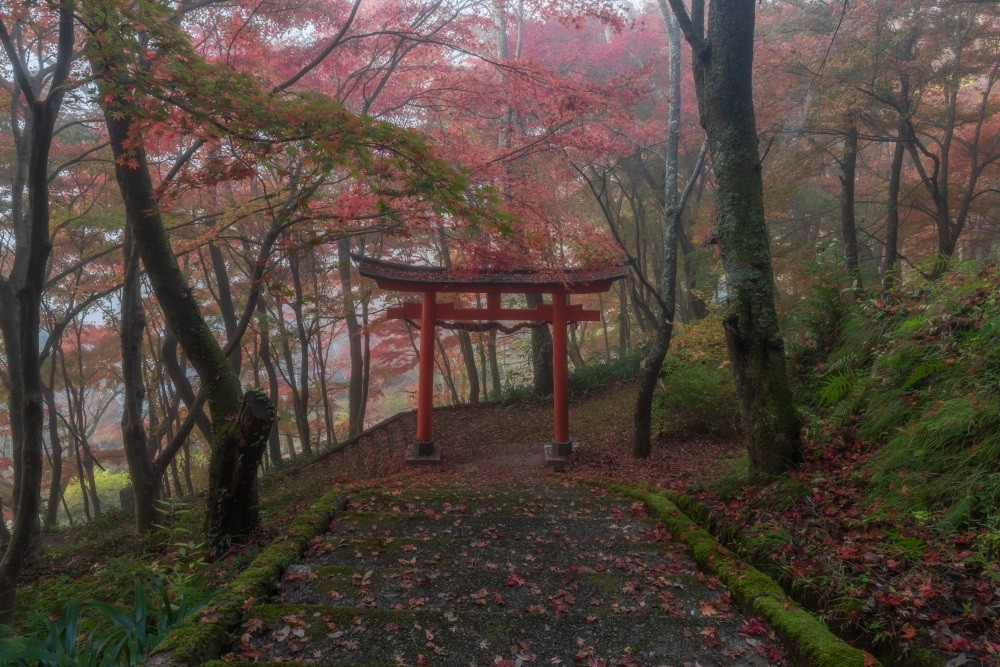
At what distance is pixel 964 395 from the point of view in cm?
353

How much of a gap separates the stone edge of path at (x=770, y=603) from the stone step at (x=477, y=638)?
169 mm

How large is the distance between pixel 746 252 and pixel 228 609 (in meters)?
4.06

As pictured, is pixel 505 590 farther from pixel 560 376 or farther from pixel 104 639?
pixel 560 376

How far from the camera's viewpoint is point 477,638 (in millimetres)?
2686

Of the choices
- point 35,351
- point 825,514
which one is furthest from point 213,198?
point 825,514

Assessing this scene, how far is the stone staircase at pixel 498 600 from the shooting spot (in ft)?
8.44

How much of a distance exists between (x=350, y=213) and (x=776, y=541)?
17.1 ft

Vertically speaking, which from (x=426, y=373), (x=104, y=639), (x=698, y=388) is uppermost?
(x=426, y=373)

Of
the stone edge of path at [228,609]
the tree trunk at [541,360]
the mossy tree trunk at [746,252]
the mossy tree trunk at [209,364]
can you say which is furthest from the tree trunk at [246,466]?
the tree trunk at [541,360]

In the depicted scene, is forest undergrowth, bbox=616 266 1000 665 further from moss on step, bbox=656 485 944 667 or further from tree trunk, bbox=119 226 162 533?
tree trunk, bbox=119 226 162 533

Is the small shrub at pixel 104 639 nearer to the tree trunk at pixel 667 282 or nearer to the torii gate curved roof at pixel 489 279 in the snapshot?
the tree trunk at pixel 667 282

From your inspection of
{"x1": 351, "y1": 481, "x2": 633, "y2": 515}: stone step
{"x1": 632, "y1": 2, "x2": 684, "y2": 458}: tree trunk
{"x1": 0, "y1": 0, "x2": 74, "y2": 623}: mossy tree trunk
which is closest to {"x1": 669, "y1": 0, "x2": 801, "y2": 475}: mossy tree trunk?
{"x1": 351, "y1": 481, "x2": 633, "y2": 515}: stone step

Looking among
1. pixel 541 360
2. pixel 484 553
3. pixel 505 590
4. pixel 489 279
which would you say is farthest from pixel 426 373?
pixel 505 590

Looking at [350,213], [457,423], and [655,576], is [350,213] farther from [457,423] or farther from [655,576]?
[457,423]
